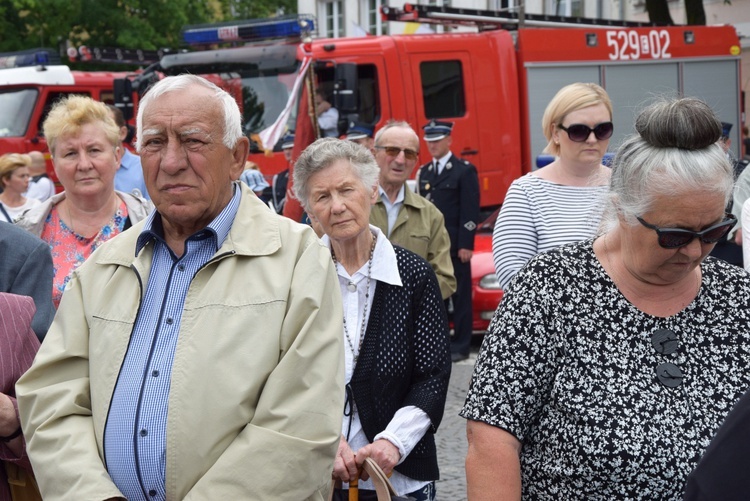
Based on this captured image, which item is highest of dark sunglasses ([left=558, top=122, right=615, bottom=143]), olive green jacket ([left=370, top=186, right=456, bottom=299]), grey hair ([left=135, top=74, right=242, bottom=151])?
grey hair ([left=135, top=74, right=242, bottom=151])

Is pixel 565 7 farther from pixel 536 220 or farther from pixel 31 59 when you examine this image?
pixel 536 220

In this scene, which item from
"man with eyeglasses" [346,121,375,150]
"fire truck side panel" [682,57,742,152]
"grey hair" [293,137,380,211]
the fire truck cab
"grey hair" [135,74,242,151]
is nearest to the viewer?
"grey hair" [135,74,242,151]

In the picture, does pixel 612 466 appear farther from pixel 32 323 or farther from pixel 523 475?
pixel 32 323

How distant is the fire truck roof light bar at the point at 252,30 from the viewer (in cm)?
1428

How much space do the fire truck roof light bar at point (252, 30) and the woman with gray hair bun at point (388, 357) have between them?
1029 cm

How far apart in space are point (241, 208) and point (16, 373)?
0.86m

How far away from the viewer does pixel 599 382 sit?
2.87 metres

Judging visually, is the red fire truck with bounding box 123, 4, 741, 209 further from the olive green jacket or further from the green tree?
the green tree

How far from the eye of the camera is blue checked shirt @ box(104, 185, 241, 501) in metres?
3.01

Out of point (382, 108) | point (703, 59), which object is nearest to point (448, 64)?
point (382, 108)

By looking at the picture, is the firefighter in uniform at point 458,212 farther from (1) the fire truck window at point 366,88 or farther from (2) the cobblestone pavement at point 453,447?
(1) the fire truck window at point 366,88

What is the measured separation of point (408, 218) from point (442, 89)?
301 inches

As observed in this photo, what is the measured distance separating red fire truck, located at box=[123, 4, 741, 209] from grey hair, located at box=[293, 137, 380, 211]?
8.86 meters

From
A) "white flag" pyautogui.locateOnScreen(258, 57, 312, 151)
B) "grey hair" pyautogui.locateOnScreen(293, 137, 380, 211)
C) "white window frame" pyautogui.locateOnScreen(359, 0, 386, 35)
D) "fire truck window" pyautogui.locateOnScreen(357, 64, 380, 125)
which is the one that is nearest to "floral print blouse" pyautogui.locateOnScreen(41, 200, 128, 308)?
"grey hair" pyautogui.locateOnScreen(293, 137, 380, 211)
